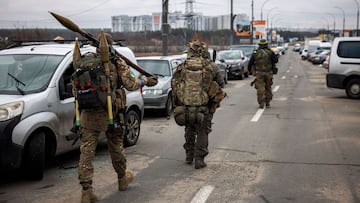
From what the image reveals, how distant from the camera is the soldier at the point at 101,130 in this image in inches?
209

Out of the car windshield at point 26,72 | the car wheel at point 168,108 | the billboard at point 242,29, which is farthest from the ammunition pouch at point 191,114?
the billboard at point 242,29

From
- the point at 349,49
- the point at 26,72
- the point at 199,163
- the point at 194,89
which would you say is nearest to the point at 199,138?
the point at 199,163

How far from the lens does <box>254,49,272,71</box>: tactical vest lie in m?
13.3

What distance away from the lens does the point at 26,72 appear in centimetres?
685

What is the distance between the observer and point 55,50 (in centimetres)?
722

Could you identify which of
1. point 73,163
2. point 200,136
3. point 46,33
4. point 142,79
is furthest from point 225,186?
point 46,33

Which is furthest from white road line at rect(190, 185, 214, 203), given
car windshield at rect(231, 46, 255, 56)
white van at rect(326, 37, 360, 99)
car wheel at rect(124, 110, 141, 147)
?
car windshield at rect(231, 46, 255, 56)

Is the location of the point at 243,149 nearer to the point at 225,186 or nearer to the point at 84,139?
the point at 225,186

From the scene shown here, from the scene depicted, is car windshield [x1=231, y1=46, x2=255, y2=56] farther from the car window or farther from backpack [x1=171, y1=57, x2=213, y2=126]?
backpack [x1=171, y1=57, x2=213, y2=126]

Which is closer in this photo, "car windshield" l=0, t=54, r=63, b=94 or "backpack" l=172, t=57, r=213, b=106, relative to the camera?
"car windshield" l=0, t=54, r=63, b=94

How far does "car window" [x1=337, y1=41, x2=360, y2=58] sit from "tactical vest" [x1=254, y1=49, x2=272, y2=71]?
13.1 feet

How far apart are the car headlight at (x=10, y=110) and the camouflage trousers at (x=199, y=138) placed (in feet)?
7.80

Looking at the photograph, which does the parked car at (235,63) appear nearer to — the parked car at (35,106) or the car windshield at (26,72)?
the parked car at (35,106)

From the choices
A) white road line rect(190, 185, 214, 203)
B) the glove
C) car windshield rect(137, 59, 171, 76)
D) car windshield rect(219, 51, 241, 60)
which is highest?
the glove
